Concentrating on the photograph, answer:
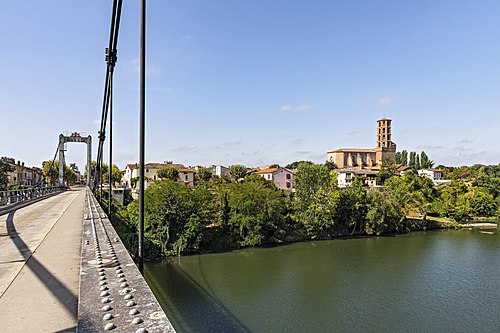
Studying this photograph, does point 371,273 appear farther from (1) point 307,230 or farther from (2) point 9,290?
(2) point 9,290

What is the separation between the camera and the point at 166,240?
59.5 ft

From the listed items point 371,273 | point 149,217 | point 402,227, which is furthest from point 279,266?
point 402,227

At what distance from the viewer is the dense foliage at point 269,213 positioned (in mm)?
18766

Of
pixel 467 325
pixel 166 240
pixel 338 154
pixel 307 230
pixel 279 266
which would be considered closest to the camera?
pixel 467 325

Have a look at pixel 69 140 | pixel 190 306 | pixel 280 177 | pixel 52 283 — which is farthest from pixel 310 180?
pixel 52 283

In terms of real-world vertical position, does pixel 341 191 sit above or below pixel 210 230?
above

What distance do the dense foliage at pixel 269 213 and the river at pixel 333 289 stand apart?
1.38 m

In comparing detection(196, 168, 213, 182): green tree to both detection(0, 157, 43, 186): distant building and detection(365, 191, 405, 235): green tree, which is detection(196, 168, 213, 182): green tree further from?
detection(0, 157, 43, 186): distant building

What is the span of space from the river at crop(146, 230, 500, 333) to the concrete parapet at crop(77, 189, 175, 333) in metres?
8.72

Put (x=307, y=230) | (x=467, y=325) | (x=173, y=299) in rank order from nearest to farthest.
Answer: (x=467, y=325)
(x=173, y=299)
(x=307, y=230)

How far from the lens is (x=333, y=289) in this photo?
44.1 feet

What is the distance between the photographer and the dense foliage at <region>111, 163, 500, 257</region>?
18766mm

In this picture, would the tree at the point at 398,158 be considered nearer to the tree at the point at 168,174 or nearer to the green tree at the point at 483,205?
the green tree at the point at 483,205

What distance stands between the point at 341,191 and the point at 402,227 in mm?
5637
